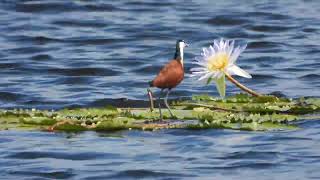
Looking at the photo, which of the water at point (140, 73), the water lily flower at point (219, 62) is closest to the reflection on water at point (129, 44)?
the water at point (140, 73)

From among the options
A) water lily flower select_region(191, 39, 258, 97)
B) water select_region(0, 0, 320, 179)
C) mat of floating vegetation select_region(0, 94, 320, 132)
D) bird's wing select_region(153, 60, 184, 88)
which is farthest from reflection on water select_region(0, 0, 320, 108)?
water lily flower select_region(191, 39, 258, 97)

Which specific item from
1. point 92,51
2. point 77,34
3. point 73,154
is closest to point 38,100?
point 73,154

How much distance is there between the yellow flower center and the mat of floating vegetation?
1.56ft

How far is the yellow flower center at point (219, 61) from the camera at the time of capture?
38.0 feet

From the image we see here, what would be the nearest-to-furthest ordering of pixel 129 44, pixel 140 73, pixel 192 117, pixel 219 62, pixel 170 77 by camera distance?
pixel 219 62 < pixel 170 77 < pixel 192 117 < pixel 140 73 < pixel 129 44

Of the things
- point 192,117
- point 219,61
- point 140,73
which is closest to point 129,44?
point 140,73

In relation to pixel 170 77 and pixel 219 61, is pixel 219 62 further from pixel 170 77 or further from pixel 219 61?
pixel 170 77

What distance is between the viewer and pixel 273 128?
11.8m

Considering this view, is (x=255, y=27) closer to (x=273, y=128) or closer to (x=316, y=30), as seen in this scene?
(x=316, y=30)

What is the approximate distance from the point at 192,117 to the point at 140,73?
6207mm

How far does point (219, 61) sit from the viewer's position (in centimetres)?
1158

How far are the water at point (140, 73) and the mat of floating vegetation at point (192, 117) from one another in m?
0.16

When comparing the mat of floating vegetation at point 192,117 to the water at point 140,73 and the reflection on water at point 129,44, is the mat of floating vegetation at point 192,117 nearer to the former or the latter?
the water at point 140,73

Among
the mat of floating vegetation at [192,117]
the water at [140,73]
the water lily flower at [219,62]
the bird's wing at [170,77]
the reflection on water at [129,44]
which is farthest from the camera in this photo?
the reflection on water at [129,44]
